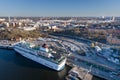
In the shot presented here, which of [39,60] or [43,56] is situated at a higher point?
[43,56]

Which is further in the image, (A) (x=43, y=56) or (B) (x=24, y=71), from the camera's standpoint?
(A) (x=43, y=56)

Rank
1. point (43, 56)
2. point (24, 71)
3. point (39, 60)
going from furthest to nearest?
1. point (39, 60)
2. point (43, 56)
3. point (24, 71)

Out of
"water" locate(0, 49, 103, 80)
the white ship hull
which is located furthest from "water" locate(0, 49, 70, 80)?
the white ship hull

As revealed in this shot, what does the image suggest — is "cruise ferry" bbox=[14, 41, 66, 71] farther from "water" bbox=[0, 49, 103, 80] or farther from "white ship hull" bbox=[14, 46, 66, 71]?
"water" bbox=[0, 49, 103, 80]

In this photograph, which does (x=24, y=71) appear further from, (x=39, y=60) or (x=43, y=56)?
(x=43, y=56)

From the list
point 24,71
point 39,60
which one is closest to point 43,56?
point 39,60

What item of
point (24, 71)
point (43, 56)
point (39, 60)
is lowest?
point (24, 71)

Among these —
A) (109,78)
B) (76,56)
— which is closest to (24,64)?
(76,56)

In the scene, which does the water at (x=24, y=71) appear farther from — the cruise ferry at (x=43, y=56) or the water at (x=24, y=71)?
the cruise ferry at (x=43, y=56)
